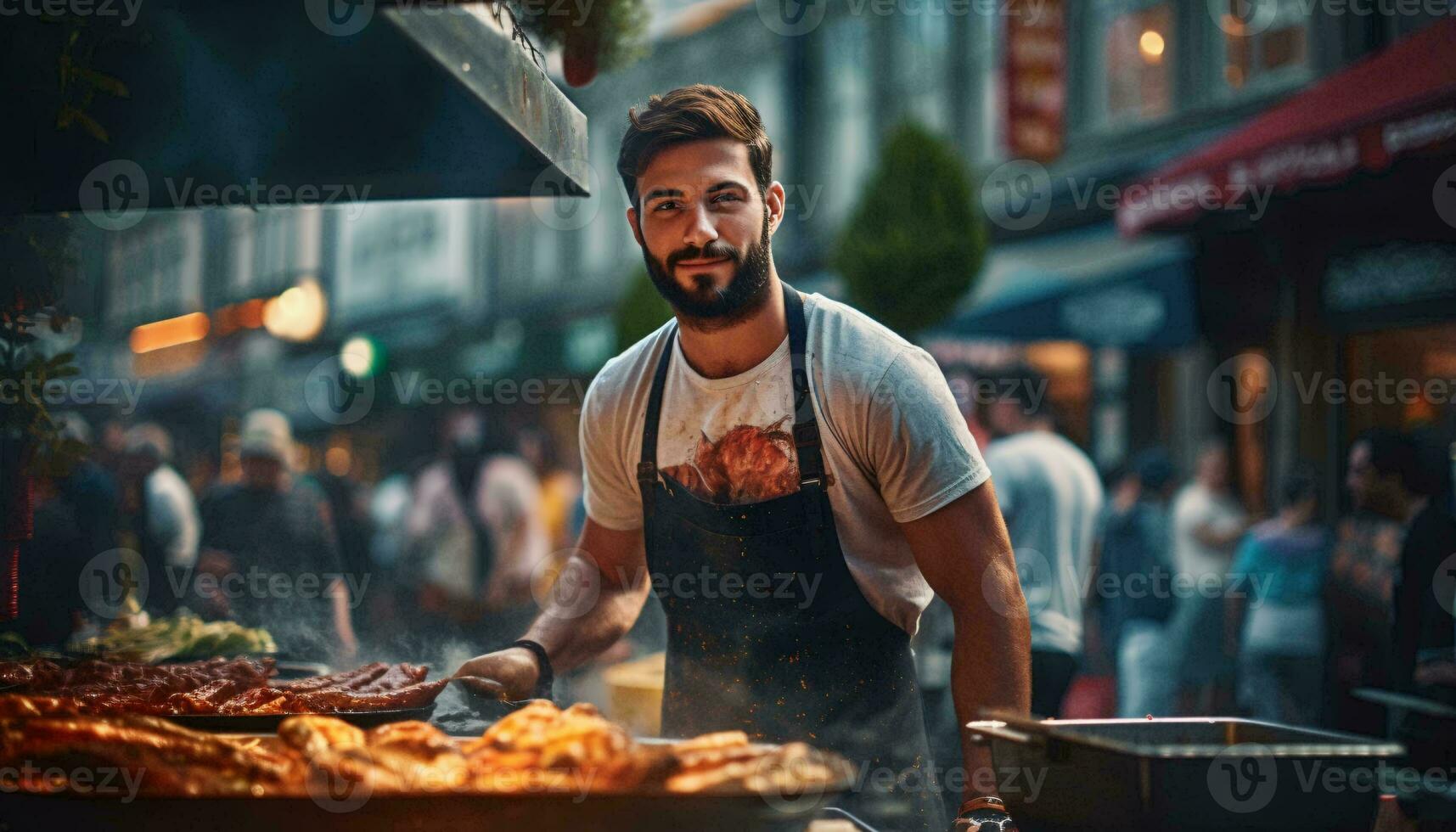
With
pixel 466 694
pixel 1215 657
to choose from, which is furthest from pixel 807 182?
pixel 466 694

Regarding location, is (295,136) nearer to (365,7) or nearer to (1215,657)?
(365,7)

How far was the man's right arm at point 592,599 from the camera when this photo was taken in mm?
2840

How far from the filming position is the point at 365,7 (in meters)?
2.00

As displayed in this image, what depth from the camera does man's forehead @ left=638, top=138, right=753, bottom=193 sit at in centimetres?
254

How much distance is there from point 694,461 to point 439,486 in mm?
7181

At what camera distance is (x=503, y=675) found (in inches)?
99.6

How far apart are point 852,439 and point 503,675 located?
89 cm

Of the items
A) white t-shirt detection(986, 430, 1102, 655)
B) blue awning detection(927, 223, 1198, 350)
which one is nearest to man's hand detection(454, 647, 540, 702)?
white t-shirt detection(986, 430, 1102, 655)

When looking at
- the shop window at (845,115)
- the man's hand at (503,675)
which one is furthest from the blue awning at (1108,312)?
the man's hand at (503,675)

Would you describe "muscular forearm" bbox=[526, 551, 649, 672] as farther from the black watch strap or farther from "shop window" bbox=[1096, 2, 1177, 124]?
"shop window" bbox=[1096, 2, 1177, 124]

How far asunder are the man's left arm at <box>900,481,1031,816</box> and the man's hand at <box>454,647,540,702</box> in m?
0.91

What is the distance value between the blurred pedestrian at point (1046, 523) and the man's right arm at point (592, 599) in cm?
263

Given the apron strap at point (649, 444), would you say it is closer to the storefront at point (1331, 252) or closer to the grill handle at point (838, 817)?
Answer: the grill handle at point (838, 817)

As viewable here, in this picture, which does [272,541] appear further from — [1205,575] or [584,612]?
[1205,575]
